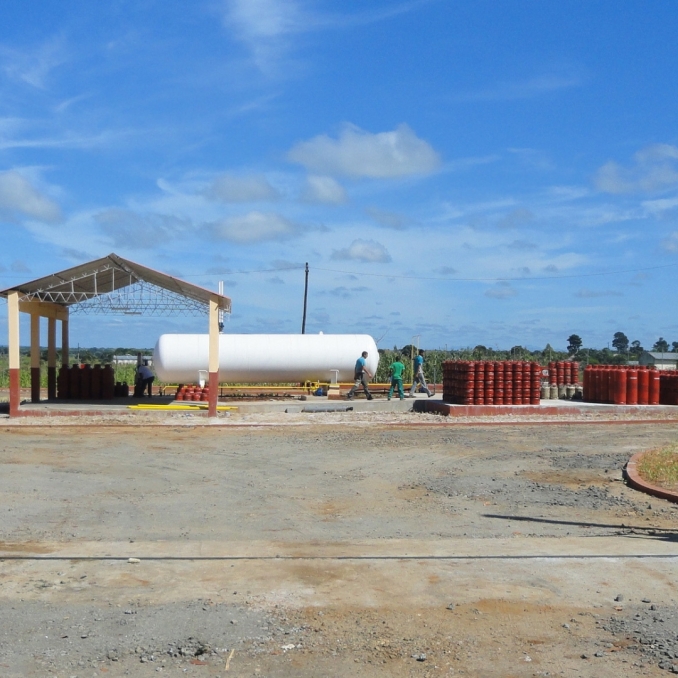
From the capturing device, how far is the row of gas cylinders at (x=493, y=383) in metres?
26.0

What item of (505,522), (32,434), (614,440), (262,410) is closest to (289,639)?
(505,522)

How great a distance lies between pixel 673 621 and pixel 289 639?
296 cm

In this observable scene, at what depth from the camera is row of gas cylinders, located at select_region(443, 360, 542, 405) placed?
26.0m

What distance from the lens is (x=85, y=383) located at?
30.9m

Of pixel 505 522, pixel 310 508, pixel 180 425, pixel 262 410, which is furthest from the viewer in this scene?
pixel 262 410

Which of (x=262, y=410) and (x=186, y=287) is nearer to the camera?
(x=186, y=287)

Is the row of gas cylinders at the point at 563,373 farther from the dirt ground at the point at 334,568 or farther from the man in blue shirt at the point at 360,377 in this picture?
the dirt ground at the point at 334,568

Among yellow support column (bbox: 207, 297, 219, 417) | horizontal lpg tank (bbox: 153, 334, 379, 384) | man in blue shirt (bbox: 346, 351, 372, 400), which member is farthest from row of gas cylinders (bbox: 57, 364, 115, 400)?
man in blue shirt (bbox: 346, 351, 372, 400)

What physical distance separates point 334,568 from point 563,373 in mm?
25835

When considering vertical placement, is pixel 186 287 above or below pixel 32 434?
above


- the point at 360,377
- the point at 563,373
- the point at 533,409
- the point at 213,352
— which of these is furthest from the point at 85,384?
the point at 563,373

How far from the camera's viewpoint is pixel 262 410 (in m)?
27.7

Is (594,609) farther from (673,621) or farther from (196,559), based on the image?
(196,559)

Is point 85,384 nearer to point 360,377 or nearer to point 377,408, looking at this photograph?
point 360,377
